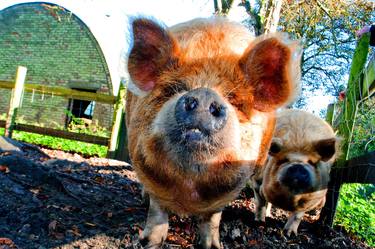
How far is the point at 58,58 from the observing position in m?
19.9

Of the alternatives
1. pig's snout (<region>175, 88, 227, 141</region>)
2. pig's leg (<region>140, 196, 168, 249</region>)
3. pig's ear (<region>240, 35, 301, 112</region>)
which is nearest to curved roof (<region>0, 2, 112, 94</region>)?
pig's leg (<region>140, 196, 168, 249</region>)

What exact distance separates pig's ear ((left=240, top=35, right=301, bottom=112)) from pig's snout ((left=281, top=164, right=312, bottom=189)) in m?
1.91

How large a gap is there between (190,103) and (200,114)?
0.23 feet

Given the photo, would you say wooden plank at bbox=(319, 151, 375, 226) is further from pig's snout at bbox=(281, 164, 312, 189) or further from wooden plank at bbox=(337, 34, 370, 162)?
pig's snout at bbox=(281, 164, 312, 189)

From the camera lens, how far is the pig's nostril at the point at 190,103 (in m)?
1.91

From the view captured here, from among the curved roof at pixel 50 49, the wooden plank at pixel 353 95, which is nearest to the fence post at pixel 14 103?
the wooden plank at pixel 353 95

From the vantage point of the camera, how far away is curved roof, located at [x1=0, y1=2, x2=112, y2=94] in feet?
61.8

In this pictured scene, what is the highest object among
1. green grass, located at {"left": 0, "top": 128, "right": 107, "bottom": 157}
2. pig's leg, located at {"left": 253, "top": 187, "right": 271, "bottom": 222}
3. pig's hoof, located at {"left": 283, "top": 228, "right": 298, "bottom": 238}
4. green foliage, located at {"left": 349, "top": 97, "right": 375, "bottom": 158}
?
green foliage, located at {"left": 349, "top": 97, "right": 375, "bottom": 158}

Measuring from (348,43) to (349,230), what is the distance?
1873 centimetres

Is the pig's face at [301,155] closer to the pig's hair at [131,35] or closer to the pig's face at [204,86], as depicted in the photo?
the pig's face at [204,86]

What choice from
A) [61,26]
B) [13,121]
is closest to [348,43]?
[61,26]

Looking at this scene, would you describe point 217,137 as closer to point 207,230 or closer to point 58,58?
point 207,230

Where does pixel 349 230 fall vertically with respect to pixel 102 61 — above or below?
below

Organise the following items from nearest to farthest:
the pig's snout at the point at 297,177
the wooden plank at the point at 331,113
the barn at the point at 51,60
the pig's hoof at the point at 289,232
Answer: the pig's snout at the point at 297,177, the pig's hoof at the point at 289,232, the wooden plank at the point at 331,113, the barn at the point at 51,60
